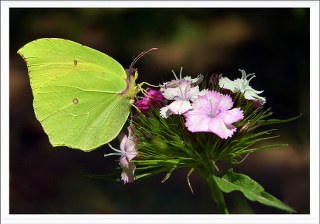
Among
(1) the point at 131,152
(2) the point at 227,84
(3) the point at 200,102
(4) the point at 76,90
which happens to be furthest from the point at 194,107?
(4) the point at 76,90

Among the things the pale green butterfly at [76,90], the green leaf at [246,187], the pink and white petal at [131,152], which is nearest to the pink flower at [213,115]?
the green leaf at [246,187]

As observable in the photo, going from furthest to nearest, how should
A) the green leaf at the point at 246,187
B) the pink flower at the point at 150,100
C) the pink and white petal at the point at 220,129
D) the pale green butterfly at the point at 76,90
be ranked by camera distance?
1. the pale green butterfly at the point at 76,90
2. the pink flower at the point at 150,100
3. the pink and white petal at the point at 220,129
4. the green leaf at the point at 246,187

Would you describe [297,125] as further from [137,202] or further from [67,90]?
[67,90]

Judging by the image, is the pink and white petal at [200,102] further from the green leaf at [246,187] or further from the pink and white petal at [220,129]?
the green leaf at [246,187]

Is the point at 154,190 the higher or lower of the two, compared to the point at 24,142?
lower

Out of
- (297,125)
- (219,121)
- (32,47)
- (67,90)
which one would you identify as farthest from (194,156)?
(297,125)

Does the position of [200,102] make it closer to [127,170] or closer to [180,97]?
[180,97]
